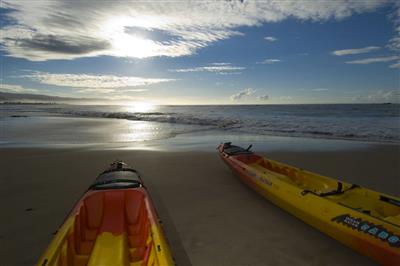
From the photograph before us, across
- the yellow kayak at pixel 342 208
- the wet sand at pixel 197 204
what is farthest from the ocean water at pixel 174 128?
the yellow kayak at pixel 342 208

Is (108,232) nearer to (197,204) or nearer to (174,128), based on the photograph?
(197,204)

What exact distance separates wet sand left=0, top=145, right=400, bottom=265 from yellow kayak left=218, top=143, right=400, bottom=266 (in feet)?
1.07

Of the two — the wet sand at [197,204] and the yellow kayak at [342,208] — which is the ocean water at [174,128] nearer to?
the wet sand at [197,204]

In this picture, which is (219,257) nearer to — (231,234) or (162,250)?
(231,234)

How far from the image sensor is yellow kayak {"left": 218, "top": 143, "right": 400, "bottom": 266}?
13.6ft

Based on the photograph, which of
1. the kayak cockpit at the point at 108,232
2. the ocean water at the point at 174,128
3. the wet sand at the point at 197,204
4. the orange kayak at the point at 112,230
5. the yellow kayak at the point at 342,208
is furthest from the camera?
the ocean water at the point at 174,128

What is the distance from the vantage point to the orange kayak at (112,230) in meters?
3.73

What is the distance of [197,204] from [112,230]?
7.80 feet

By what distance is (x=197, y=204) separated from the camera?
22.8 feet

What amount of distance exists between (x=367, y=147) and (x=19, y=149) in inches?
673

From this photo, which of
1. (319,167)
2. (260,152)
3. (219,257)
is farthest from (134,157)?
(219,257)

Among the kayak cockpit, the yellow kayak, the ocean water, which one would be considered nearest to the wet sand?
the yellow kayak

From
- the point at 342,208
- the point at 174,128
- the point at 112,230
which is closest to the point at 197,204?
the point at 112,230

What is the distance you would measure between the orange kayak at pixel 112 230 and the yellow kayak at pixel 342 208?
2.91m
